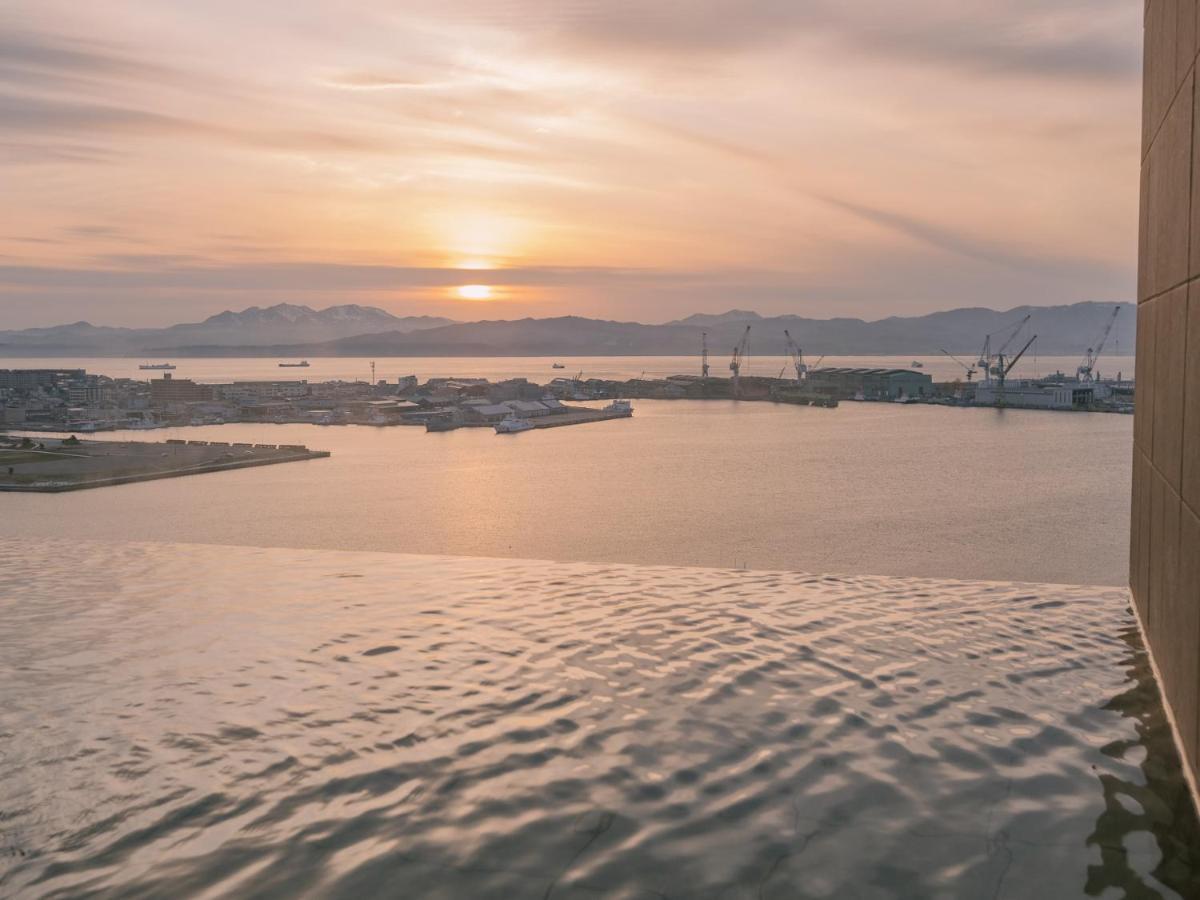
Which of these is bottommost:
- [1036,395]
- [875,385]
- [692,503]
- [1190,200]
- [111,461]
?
[692,503]

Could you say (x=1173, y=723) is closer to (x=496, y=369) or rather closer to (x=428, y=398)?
(x=428, y=398)

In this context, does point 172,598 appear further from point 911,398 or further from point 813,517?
point 911,398

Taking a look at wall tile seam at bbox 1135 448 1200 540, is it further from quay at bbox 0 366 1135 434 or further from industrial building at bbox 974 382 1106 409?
industrial building at bbox 974 382 1106 409

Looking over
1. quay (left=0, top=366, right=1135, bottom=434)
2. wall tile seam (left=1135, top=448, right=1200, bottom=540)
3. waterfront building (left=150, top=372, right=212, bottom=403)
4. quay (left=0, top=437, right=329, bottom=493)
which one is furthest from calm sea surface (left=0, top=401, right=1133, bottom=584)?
waterfront building (left=150, top=372, right=212, bottom=403)

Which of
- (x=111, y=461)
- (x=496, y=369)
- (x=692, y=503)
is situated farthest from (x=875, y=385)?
(x=496, y=369)

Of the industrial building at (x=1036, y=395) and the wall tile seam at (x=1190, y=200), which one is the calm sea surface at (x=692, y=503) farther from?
the industrial building at (x=1036, y=395)

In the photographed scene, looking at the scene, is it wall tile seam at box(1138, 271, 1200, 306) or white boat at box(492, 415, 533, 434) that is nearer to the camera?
wall tile seam at box(1138, 271, 1200, 306)
